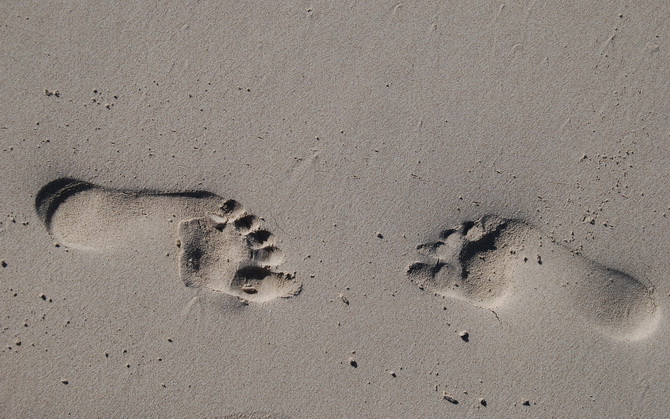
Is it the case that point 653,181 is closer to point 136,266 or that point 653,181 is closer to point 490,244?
point 490,244

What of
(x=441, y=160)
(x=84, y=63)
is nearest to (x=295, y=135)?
(x=441, y=160)

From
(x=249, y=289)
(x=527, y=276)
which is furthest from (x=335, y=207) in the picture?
(x=527, y=276)

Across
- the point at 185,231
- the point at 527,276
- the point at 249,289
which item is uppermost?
the point at 527,276

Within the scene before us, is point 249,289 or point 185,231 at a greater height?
point 185,231

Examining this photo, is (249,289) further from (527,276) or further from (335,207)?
(527,276)

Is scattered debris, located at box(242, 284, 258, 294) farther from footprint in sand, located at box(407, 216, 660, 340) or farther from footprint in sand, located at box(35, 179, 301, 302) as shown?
footprint in sand, located at box(407, 216, 660, 340)

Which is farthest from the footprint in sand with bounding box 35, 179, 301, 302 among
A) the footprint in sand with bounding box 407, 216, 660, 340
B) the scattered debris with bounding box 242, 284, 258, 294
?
the footprint in sand with bounding box 407, 216, 660, 340
